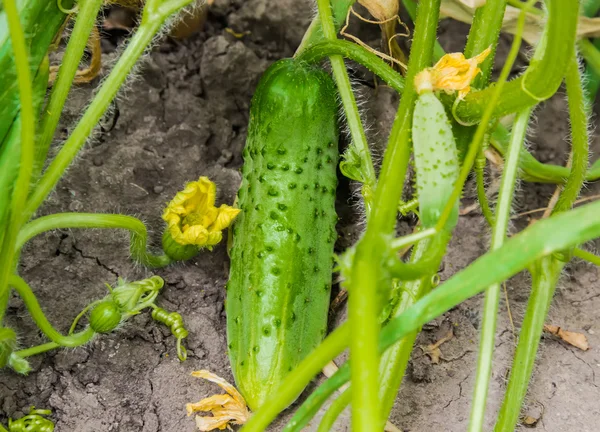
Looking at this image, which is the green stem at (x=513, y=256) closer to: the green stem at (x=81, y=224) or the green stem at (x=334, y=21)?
the green stem at (x=81, y=224)

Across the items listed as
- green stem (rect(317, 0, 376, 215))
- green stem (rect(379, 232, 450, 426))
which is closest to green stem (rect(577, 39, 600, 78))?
green stem (rect(317, 0, 376, 215))

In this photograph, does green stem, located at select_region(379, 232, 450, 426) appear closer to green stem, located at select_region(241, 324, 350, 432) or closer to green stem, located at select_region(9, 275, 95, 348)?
green stem, located at select_region(241, 324, 350, 432)

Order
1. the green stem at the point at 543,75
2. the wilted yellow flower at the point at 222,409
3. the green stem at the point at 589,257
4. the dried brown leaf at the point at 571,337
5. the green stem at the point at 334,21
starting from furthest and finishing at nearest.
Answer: the green stem at the point at 334,21 → the dried brown leaf at the point at 571,337 → the wilted yellow flower at the point at 222,409 → the green stem at the point at 589,257 → the green stem at the point at 543,75

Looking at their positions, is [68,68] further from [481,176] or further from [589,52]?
[589,52]

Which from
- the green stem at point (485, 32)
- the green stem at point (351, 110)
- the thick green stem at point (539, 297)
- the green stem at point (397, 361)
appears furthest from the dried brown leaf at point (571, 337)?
the green stem at point (485, 32)

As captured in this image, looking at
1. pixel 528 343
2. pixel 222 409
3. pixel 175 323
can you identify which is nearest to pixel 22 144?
pixel 175 323

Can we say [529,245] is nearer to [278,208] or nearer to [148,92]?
[278,208]
